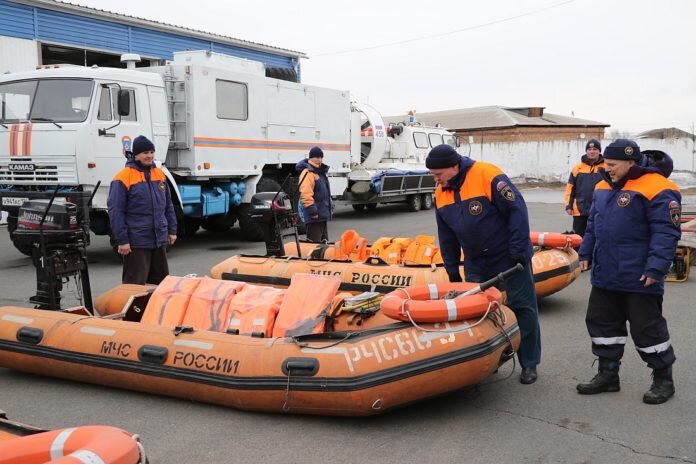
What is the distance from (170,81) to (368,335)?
875 centimetres

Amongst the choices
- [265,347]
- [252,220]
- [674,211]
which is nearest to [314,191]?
[252,220]

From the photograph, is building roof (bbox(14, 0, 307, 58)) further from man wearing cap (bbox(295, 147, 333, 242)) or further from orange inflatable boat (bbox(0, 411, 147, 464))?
orange inflatable boat (bbox(0, 411, 147, 464))

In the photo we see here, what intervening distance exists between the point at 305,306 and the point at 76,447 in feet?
8.70

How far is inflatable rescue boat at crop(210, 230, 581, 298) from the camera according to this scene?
714 centimetres

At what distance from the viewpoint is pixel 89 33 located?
1923cm

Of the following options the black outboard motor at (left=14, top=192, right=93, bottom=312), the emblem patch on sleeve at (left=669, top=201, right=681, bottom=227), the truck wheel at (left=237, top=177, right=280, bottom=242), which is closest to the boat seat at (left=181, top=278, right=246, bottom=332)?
the black outboard motor at (left=14, top=192, right=93, bottom=312)

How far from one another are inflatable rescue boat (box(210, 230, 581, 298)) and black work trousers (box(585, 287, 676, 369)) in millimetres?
2077

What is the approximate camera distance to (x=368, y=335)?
459cm

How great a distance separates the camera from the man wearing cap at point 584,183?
9117mm

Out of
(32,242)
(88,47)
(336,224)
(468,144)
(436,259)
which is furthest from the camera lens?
(468,144)

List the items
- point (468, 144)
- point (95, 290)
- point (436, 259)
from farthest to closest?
point (468, 144), point (95, 290), point (436, 259)

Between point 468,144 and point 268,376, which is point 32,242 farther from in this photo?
point 468,144

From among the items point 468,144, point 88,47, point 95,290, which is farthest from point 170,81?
point 468,144

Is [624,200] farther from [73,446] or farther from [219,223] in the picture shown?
[219,223]
